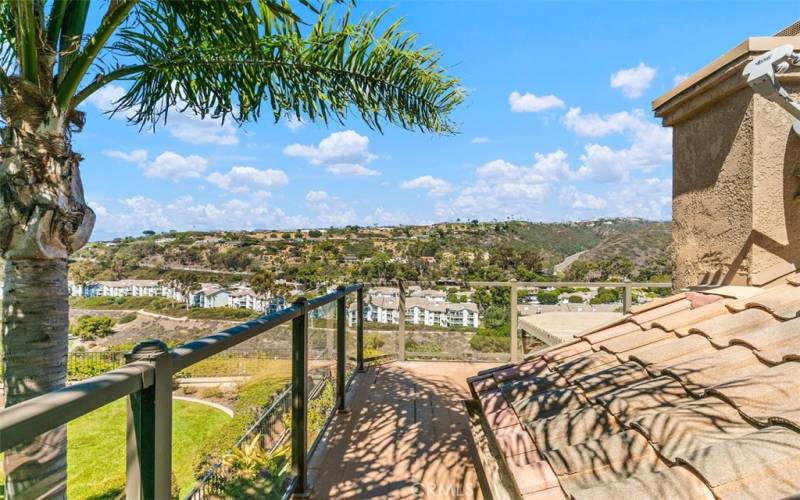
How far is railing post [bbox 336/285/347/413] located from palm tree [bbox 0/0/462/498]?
161 centimetres

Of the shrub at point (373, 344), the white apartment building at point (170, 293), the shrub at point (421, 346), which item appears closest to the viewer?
the shrub at point (373, 344)

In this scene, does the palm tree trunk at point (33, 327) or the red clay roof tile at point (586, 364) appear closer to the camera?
the palm tree trunk at point (33, 327)

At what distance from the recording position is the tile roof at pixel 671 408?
1.12 metres

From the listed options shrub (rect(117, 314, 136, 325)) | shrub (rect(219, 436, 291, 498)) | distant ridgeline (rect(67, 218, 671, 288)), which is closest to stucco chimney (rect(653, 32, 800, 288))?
shrub (rect(219, 436, 291, 498))

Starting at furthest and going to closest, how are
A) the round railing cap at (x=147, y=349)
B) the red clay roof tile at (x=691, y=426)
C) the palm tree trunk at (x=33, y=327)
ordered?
the palm tree trunk at (x=33, y=327) < the red clay roof tile at (x=691, y=426) < the round railing cap at (x=147, y=349)

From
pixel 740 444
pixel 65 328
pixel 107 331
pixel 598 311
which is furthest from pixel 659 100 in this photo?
pixel 107 331

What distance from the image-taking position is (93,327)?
4.21 metres

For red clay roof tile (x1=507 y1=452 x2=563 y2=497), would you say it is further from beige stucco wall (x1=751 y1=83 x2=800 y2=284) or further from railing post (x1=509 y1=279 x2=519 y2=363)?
railing post (x1=509 y1=279 x2=519 y2=363)

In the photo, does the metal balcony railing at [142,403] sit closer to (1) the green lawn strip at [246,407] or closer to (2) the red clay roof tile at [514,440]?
(1) the green lawn strip at [246,407]

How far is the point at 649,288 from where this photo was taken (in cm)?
548

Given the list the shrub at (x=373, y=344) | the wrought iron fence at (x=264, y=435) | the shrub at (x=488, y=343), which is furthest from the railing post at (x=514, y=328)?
the wrought iron fence at (x=264, y=435)

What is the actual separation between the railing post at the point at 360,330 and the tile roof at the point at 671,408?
262cm

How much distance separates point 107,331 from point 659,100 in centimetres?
505

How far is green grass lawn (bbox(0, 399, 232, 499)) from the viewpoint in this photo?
99 centimetres
